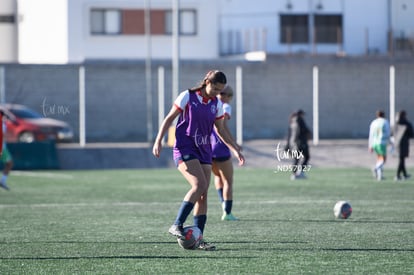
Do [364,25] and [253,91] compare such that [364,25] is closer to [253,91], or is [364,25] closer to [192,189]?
[253,91]

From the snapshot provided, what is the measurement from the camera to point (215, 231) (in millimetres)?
14336

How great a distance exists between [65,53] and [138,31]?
4.53 m

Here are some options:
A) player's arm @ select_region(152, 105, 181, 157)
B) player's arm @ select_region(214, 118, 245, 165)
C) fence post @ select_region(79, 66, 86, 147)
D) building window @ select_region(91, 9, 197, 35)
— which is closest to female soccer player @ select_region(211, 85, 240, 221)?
player's arm @ select_region(214, 118, 245, 165)

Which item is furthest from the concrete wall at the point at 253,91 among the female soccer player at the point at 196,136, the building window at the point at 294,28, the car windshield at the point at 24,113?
the female soccer player at the point at 196,136

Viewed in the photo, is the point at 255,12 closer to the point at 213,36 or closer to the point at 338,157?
the point at 213,36

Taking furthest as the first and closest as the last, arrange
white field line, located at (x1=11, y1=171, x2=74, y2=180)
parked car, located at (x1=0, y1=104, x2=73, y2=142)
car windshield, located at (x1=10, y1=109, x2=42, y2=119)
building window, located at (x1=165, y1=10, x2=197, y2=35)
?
building window, located at (x1=165, y1=10, x2=197, y2=35) → car windshield, located at (x1=10, y1=109, x2=42, y2=119) → parked car, located at (x1=0, y1=104, x2=73, y2=142) → white field line, located at (x1=11, y1=171, x2=74, y2=180)

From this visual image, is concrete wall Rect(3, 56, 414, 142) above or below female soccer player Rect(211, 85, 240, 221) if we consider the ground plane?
above

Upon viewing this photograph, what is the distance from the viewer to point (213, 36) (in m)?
59.7

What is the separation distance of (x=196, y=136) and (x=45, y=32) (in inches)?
1835

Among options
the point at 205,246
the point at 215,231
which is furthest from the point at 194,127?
the point at 215,231

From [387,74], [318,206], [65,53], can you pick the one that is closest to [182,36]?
[65,53]

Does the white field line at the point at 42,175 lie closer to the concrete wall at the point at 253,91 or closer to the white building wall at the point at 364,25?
the concrete wall at the point at 253,91

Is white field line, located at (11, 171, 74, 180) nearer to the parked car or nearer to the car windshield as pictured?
the parked car

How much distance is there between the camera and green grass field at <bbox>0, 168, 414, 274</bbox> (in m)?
10.8
